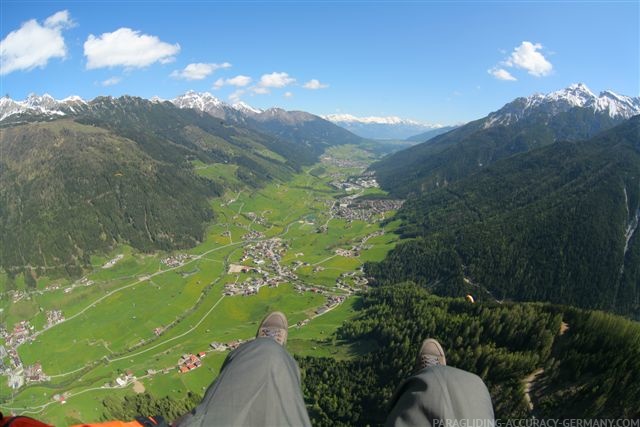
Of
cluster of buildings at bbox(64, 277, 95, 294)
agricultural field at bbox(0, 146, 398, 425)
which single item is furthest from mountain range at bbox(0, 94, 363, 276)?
agricultural field at bbox(0, 146, 398, 425)

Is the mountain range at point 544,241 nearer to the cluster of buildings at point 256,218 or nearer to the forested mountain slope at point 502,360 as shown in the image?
the forested mountain slope at point 502,360

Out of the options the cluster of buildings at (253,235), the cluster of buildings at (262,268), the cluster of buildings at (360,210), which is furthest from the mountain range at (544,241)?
the cluster of buildings at (253,235)

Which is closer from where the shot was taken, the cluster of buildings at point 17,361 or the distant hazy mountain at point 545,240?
the cluster of buildings at point 17,361

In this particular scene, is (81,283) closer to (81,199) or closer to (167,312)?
(167,312)

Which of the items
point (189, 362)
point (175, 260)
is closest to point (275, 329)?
point (189, 362)

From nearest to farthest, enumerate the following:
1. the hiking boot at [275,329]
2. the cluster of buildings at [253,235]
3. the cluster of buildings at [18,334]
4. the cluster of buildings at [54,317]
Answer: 1. the hiking boot at [275,329]
2. the cluster of buildings at [18,334]
3. the cluster of buildings at [54,317]
4. the cluster of buildings at [253,235]

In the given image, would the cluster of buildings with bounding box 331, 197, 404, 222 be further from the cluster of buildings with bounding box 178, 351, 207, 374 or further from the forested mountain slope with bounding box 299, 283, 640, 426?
the cluster of buildings with bounding box 178, 351, 207, 374
